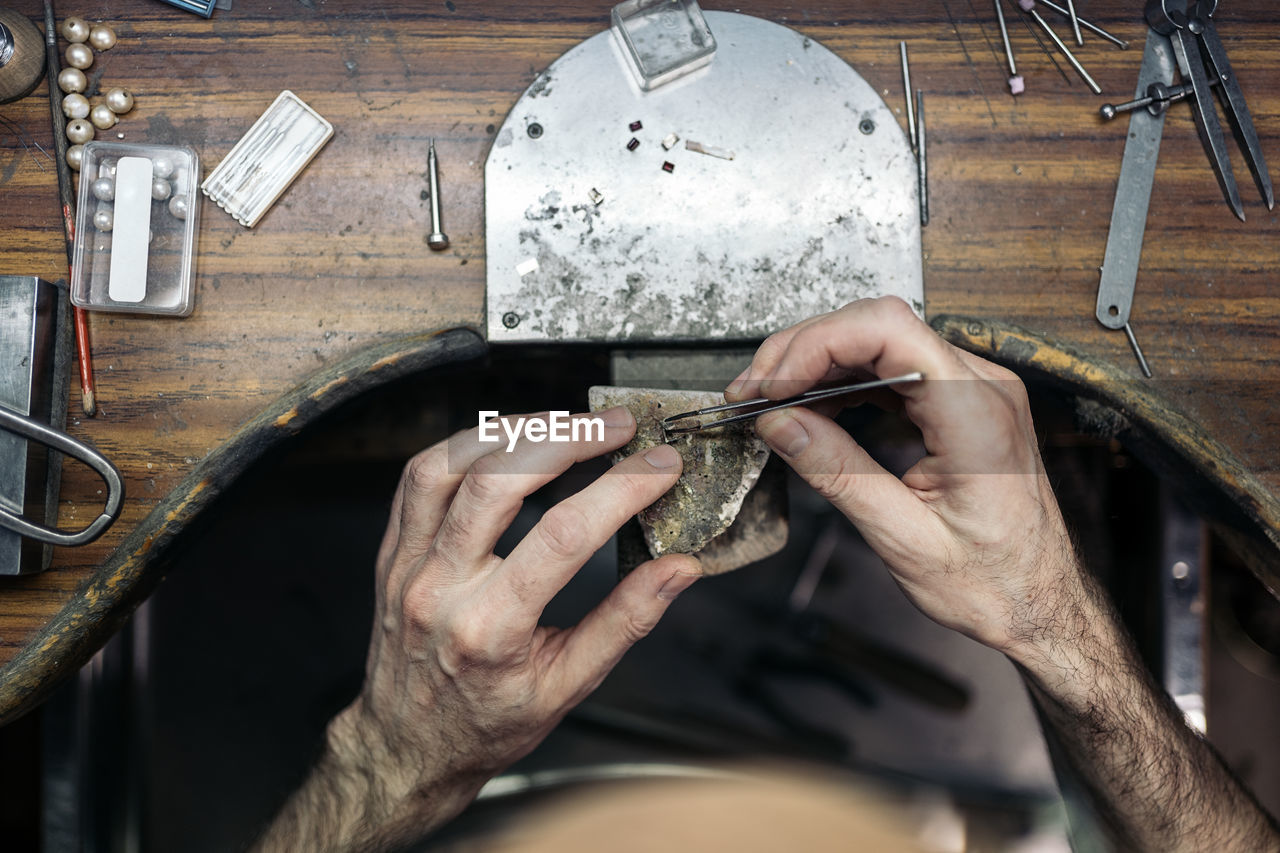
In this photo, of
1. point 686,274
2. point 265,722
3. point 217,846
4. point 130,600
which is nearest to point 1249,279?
point 686,274

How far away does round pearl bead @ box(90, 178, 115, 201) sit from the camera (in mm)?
941

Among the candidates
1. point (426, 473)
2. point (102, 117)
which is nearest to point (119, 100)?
point (102, 117)

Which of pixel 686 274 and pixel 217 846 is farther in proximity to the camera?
pixel 217 846

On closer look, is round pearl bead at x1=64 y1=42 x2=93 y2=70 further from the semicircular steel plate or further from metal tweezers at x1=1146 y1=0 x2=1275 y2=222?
metal tweezers at x1=1146 y1=0 x2=1275 y2=222

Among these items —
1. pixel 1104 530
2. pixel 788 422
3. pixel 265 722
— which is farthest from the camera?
pixel 265 722

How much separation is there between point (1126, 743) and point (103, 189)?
1418 mm

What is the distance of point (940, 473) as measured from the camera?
2.66 ft

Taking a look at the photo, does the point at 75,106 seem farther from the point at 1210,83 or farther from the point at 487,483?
the point at 1210,83

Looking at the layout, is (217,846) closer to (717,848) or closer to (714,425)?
(717,848)

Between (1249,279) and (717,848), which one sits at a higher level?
(1249,279)

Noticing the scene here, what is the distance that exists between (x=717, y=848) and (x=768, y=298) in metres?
0.70

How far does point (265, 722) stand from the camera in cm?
158

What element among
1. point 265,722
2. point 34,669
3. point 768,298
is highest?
point 768,298
